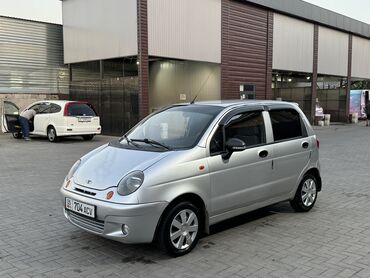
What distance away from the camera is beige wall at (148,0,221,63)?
1650 centimetres

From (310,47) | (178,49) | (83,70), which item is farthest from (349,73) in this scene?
(83,70)

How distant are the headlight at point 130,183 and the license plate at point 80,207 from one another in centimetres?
37

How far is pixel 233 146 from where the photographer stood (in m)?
4.68

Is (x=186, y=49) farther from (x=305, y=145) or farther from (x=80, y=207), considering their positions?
(x=80, y=207)

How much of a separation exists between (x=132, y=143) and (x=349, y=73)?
2857 cm

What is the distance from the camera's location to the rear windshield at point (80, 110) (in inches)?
609

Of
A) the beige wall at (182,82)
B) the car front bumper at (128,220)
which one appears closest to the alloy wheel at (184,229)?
the car front bumper at (128,220)

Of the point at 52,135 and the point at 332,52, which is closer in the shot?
the point at 52,135

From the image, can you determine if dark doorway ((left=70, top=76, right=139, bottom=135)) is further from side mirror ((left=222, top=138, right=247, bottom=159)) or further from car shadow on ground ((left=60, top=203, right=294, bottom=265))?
side mirror ((left=222, top=138, right=247, bottom=159))

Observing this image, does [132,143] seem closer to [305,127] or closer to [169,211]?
[169,211]

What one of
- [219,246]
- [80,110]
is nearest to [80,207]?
[219,246]

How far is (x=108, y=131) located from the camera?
18.7 m

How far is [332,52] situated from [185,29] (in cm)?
1457

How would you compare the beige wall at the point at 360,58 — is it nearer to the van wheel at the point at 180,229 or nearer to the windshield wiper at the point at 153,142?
the windshield wiper at the point at 153,142
